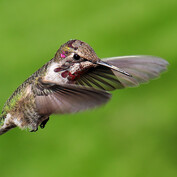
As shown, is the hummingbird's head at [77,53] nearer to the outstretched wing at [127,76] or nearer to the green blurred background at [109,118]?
the outstretched wing at [127,76]

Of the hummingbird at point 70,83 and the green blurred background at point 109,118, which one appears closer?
the hummingbird at point 70,83

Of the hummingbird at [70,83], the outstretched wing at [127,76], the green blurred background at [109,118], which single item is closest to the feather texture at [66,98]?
the hummingbird at [70,83]

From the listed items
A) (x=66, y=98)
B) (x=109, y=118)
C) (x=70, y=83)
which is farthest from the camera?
(x=109, y=118)

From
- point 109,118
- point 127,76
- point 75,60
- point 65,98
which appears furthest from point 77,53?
point 109,118

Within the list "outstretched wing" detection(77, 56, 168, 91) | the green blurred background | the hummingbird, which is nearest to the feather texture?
the hummingbird

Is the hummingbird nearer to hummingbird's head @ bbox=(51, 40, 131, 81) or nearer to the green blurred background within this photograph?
hummingbird's head @ bbox=(51, 40, 131, 81)

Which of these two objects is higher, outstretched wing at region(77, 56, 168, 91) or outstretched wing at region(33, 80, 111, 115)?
outstretched wing at region(33, 80, 111, 115)

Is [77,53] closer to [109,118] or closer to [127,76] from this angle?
[127,76]
